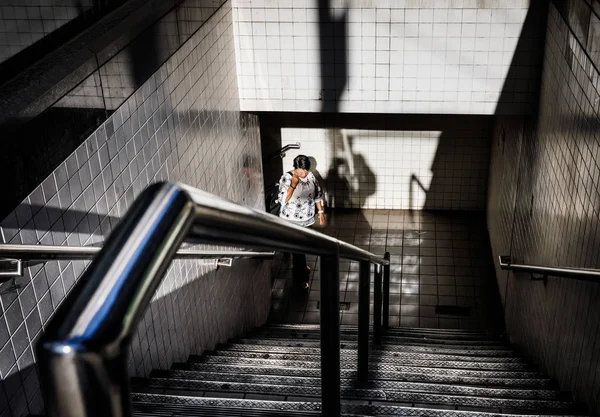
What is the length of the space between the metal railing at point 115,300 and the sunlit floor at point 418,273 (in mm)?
6016

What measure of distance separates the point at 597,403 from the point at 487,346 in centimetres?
248

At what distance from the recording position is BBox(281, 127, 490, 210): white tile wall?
878cm

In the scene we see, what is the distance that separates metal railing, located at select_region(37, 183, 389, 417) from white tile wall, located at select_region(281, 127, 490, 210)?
822 cm

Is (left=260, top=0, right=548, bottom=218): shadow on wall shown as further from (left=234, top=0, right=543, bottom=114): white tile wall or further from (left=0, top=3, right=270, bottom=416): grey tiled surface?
(left=234, top=0, right=543, bottom=114): white tile wall

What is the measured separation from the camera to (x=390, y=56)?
5395 millimetres

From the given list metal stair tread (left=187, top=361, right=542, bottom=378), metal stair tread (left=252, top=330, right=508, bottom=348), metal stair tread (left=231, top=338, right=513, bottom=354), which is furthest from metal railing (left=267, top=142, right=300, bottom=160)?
metal stair tread (left=187, top=361, right=542, bottom=378)

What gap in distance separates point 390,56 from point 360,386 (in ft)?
11.0

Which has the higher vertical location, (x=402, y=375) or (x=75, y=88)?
(x=75, y=88)

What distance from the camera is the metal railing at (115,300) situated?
0.48 metres

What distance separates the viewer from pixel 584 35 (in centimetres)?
347

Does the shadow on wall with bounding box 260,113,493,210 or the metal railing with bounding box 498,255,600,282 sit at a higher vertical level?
the shadow on wall with bounding box 260,113,493,210

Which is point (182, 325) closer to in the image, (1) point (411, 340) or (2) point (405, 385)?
(2) point (405, 385)

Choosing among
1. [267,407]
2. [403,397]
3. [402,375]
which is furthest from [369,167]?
[267,407]

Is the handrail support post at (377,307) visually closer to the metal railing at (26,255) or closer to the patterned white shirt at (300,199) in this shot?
the patterned white shirt at (300,199)
